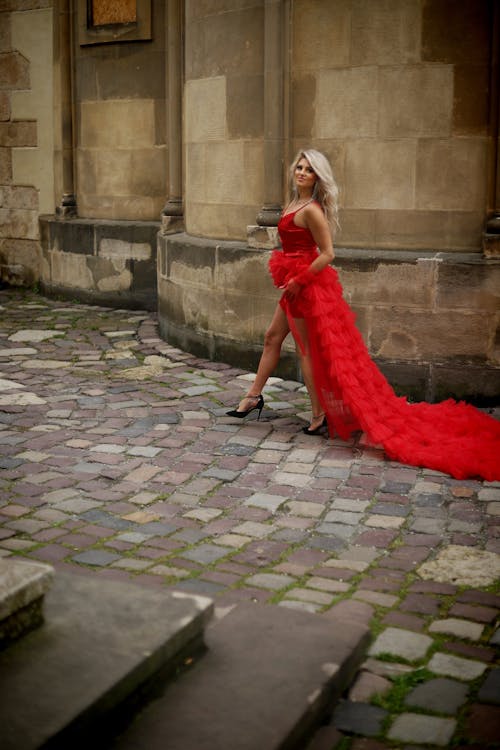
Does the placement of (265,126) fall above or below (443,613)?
above

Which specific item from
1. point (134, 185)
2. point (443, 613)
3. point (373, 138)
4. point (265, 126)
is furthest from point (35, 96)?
point (443, 613)

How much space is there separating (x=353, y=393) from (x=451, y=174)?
205cm

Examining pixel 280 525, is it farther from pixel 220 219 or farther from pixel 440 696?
pixel 220 219

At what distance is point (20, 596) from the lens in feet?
10.7

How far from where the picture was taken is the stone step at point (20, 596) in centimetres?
321

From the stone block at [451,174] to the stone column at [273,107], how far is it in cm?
116

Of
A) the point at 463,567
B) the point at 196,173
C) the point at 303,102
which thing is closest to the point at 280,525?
the point at 463,567

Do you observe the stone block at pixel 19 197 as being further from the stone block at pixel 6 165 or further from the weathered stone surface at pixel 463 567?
the weathered stone surface at pixel 463 567

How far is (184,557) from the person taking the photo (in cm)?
450

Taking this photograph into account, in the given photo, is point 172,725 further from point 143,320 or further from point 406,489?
point 143,320

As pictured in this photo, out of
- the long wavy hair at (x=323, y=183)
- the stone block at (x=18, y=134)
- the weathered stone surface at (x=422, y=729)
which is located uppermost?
the stone block at (x=18, y=134)

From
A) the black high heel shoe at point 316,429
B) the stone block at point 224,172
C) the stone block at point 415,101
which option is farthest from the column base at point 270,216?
the black high heel shoe at point 316,429

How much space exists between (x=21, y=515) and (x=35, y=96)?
8.82 m

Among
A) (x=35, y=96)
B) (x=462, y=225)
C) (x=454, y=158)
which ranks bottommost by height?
(x=462, y=225)
